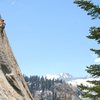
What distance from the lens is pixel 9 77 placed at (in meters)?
21.3

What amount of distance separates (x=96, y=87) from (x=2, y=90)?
4.97 metres

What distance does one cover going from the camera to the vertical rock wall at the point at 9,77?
19.4 metres

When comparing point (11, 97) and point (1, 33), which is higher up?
point (1, 33)

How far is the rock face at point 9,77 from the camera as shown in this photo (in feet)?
63.9

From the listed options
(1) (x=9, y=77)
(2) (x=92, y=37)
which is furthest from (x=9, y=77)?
(2) (x=92, y=37)

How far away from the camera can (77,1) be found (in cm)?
1936

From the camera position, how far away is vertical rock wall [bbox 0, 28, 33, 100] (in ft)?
63.7

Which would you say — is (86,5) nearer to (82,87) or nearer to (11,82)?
(82,87)

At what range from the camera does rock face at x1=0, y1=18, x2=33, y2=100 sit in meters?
19.5

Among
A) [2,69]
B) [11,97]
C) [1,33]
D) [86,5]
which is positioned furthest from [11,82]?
[86,5]

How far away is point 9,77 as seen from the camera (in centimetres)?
2131

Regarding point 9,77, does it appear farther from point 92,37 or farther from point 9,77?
point 92,37

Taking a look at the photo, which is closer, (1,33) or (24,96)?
(24,96)

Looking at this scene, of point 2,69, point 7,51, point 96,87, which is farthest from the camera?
point 7,51
